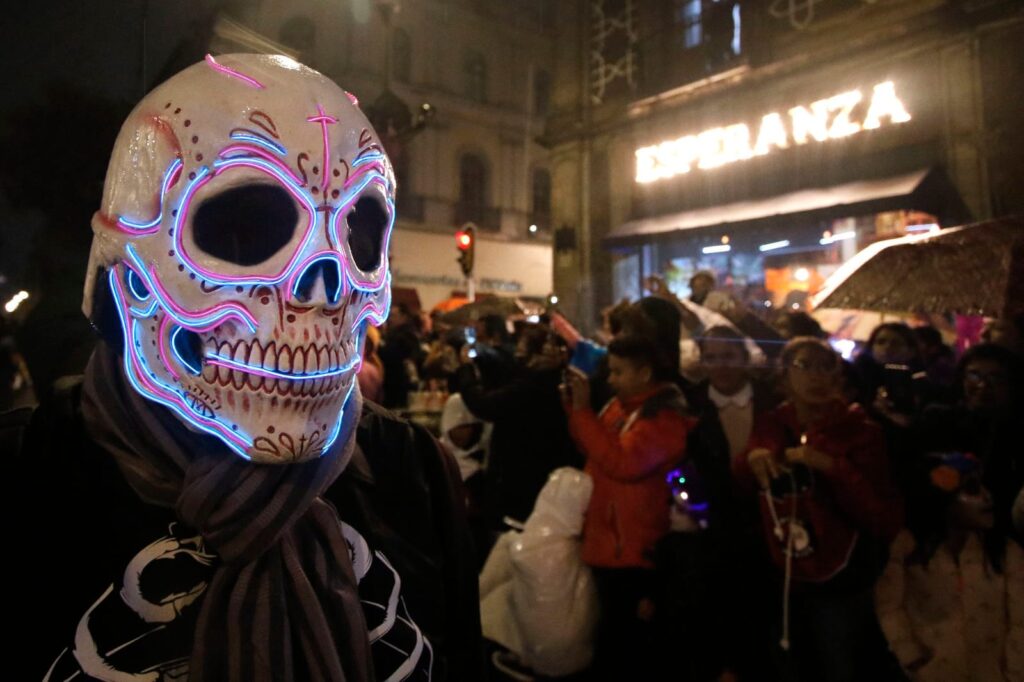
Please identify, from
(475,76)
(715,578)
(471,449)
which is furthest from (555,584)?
(475,76)

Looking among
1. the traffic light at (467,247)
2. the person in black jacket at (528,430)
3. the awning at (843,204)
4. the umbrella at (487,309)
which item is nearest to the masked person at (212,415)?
the person in black jacket at (528,430)

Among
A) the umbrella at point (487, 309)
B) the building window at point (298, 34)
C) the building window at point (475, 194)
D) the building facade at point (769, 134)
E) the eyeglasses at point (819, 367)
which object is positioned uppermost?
the building window at point (475, 194)

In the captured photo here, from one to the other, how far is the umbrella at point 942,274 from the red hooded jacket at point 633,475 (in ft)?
4.33

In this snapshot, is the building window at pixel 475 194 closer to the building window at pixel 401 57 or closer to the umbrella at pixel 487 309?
the building window at pixel 401 57

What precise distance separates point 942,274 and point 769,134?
780cm

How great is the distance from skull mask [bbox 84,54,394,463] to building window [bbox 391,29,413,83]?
81.2 feet

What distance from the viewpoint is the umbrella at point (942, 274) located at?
2.97 meters

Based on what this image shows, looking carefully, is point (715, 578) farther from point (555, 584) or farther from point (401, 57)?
point (401, 57)

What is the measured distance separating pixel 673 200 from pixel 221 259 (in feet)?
→ 38.6

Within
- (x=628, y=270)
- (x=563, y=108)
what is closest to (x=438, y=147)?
(x=563, y=108)

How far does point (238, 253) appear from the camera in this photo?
1.35 meters

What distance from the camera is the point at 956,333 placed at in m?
7.01

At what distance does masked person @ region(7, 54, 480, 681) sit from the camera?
122 centimetres

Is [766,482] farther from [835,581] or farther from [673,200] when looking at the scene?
[673,200]
